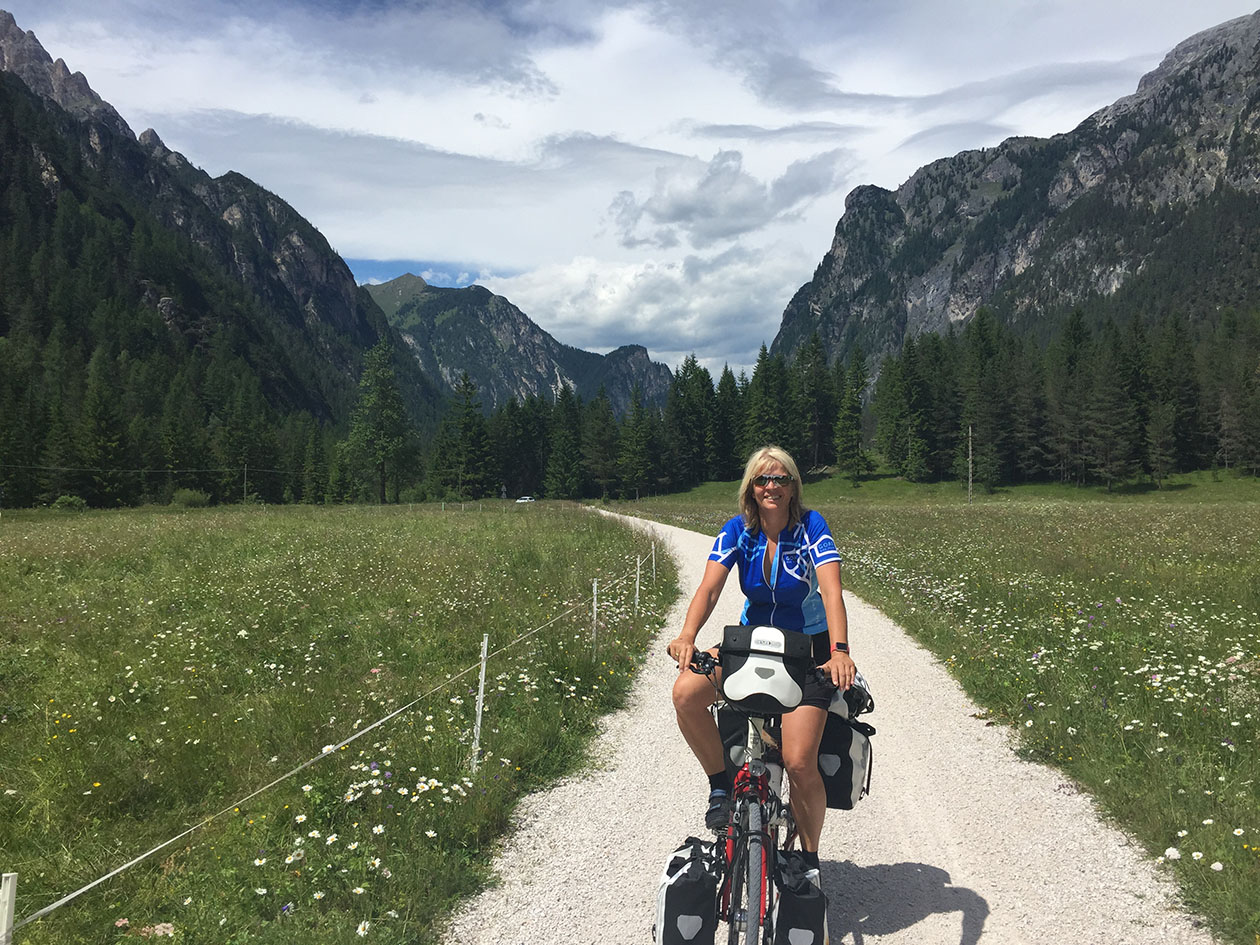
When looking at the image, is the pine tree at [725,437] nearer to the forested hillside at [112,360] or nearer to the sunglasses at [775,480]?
the forested hillside at [112,360]

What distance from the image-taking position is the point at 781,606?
430 centimetres

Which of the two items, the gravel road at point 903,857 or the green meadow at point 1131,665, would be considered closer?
the gravel road at point 903,857

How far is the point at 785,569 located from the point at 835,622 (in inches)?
16.9

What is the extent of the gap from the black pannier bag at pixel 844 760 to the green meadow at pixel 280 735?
2.71 meters

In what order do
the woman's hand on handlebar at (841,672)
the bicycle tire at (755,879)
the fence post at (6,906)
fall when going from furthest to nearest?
the woman's hand on handlebar at (841,672) < the bicycle tire at (755,879) < the fence post at (6,906)

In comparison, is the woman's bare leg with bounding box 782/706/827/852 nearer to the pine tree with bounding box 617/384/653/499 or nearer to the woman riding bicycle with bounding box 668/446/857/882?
the woman riding bicycle with bounding box 668/446/857/882

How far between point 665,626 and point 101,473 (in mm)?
73816

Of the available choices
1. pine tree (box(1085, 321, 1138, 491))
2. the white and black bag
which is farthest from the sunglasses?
pine tree (box(1085, 321, 1138, 491))

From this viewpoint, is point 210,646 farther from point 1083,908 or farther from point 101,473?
point 101,473

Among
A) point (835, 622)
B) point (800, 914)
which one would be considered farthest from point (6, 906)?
point (835, 622)

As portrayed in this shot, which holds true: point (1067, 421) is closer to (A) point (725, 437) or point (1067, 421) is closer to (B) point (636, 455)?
(A) point (725, 437)

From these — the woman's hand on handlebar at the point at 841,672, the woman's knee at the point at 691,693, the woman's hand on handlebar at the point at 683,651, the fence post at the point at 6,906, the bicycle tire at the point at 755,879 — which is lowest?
the bicycle tire at the point at 755,879

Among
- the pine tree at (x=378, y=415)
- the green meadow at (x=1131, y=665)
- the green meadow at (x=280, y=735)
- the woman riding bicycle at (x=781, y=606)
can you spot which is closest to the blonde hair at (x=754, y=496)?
the woman riding bicycle at (x=781, y=606)

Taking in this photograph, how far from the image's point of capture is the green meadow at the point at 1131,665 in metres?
5.25
